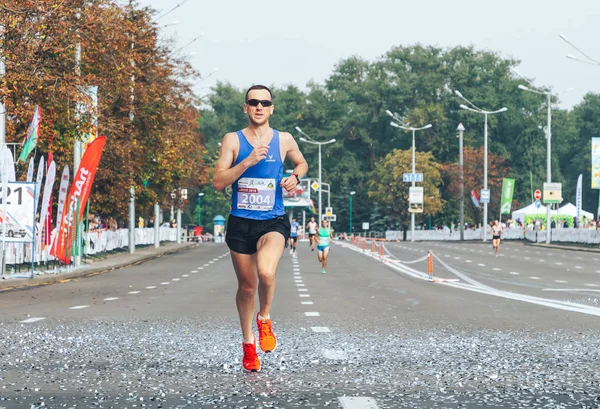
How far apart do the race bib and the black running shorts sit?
11cm

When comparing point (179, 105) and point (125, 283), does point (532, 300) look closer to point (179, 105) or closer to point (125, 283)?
point (125, 283)

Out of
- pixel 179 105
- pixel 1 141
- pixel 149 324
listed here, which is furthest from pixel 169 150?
pixel 149 324

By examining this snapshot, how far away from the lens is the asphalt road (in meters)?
7.24

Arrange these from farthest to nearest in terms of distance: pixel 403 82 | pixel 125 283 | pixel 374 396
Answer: pixel 403 82
pixel 125 283
pixel 374 396

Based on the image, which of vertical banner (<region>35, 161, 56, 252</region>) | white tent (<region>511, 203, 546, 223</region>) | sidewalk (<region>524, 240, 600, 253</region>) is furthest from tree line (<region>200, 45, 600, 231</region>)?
vertical banner (<region>35, 161, 56, 252</region>)

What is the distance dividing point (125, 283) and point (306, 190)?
99582 millimetres

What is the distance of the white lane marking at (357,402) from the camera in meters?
6.75

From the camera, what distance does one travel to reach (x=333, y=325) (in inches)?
520

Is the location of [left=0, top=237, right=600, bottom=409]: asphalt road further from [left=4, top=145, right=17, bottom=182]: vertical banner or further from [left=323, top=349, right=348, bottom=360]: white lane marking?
[left=4, top=145, right=17, bottom=182]: vertical banner

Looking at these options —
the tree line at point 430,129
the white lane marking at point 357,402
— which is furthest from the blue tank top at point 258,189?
the tree line at point 430,129

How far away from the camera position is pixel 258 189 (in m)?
8.41

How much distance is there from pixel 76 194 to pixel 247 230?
891 inches

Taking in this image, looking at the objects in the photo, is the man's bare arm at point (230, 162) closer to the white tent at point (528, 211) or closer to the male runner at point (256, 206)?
the male runner at point (256, 206)

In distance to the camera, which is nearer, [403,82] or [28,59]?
[28,59]
